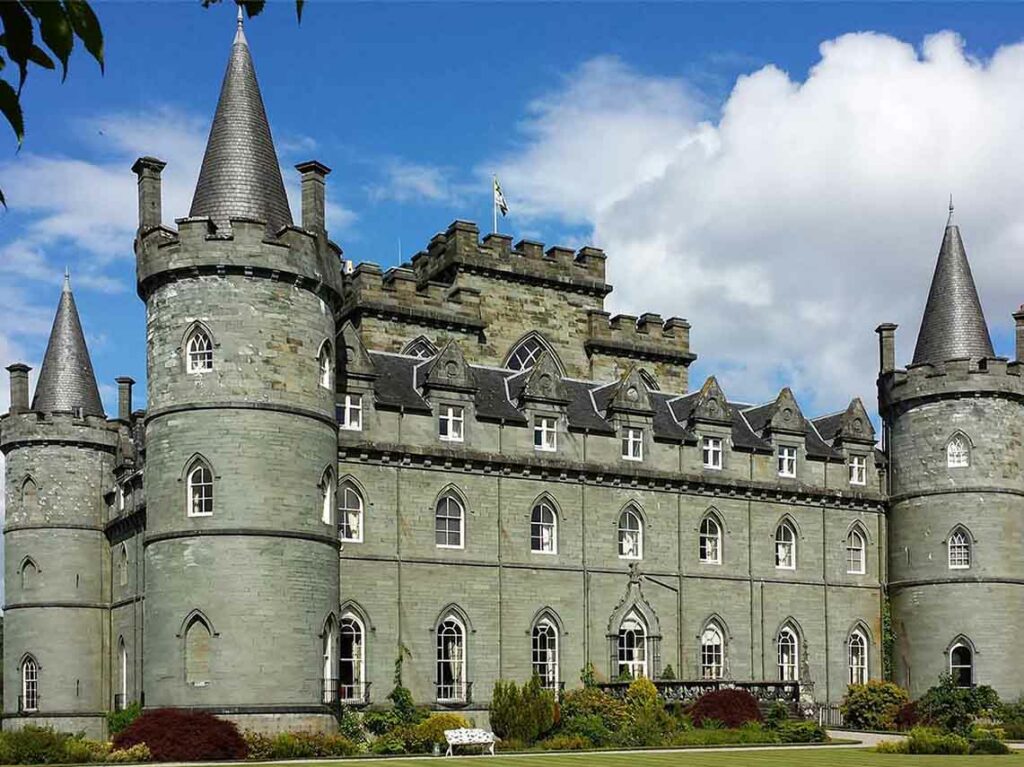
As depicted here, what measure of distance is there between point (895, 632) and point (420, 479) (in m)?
18.0

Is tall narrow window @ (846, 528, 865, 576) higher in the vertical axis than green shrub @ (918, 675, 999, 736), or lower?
higher

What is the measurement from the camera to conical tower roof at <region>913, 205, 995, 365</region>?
46969 millimetres

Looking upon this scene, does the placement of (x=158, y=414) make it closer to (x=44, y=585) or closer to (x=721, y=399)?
(x=44, y=585)

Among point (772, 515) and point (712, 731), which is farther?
point (772, 515)

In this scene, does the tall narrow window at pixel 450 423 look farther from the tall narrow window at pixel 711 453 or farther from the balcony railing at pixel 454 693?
the tall narrow window at pixel 711 453

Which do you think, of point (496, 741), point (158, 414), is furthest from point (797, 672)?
point (158, 414)

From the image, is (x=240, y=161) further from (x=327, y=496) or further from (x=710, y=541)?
(x=710, y=541)

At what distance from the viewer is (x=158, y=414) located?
114 feet

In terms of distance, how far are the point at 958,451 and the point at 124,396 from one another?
28.7 m

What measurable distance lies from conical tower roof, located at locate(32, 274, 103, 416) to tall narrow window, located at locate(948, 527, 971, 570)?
93.2ft

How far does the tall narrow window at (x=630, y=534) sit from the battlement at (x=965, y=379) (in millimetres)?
10872

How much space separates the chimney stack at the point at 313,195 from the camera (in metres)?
36.6

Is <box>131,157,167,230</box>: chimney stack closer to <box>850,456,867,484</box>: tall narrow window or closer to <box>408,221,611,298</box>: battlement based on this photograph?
A: <box>408,221,611,298</box>: battlement

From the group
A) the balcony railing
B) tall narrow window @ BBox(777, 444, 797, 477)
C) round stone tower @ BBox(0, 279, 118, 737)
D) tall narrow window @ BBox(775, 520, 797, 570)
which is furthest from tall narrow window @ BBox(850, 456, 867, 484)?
round stone tower @ BBox(0, 279, 118, 737)
